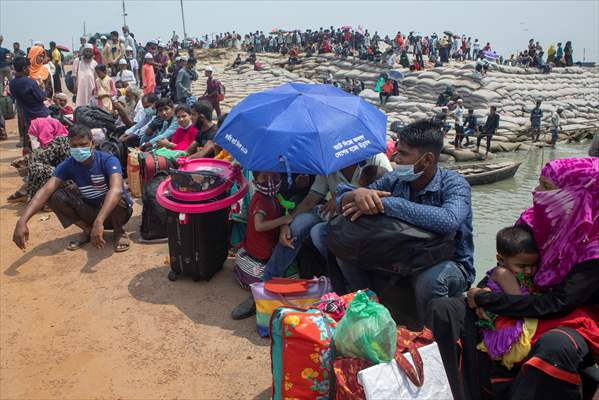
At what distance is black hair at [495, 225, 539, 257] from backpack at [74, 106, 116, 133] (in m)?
6.01

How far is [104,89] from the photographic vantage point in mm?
8383

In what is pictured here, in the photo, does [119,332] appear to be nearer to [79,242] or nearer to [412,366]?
[79,242]

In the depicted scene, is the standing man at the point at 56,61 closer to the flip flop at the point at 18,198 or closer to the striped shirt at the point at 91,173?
the flip flop at the point at 18,198

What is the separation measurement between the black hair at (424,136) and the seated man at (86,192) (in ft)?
8.67

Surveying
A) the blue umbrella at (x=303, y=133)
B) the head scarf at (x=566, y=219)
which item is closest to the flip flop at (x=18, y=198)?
the blue umbrella at (x=303, y=133)

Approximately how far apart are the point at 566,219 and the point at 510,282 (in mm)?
373

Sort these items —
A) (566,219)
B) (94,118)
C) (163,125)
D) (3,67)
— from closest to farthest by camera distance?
(566,219), (163,125), (94,118), (3,67)

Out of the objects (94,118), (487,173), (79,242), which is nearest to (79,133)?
(79,242)

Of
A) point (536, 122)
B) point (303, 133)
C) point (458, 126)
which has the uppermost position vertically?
point (303, 133)

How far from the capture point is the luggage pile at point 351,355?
1.90m

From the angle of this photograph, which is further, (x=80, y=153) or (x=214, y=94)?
(x=214, y=94)

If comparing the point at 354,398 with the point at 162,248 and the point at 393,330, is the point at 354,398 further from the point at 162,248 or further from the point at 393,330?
the point at 162,248

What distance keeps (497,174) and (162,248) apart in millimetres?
11659

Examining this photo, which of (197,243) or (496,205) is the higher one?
(197,243)
